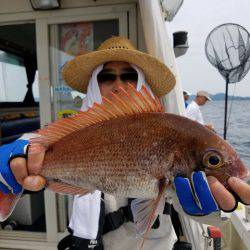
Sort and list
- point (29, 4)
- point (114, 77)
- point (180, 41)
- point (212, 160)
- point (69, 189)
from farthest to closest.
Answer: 1. point (180, 41)
2. point (29, 4)
3. point (114, 77)
4. point (69, 189)
5. point (212, 160)

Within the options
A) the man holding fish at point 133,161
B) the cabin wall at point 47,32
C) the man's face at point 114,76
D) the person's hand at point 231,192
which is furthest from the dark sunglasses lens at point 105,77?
the cabin wall at point 47,32

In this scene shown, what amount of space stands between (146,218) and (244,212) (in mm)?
2419

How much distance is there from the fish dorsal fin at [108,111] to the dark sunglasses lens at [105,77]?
569mm

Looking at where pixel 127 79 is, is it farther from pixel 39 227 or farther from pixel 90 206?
pixel 39 227

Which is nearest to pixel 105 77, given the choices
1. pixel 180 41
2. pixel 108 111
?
pixel 108 111

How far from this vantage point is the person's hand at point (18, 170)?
4.39 ft

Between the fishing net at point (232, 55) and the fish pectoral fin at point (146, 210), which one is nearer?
the fish pectoral fin at point (146, 210)

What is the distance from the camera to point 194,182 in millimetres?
1225

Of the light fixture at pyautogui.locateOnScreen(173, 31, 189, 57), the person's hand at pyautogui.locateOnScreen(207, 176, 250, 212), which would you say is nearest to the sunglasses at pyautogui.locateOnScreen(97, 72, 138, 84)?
the person's hand at pyautogui.locateOnScreen(207, 176, 250, 212)

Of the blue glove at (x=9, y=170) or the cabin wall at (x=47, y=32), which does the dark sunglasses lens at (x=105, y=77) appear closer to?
the blue glove at (x=9, y=170)

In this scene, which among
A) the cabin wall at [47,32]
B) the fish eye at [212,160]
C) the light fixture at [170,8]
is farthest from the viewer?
the cabin wall at [47,32]

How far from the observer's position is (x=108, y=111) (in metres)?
1.31

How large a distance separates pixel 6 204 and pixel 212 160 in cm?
90

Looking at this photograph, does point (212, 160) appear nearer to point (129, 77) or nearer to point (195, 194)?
point (195, 194)
